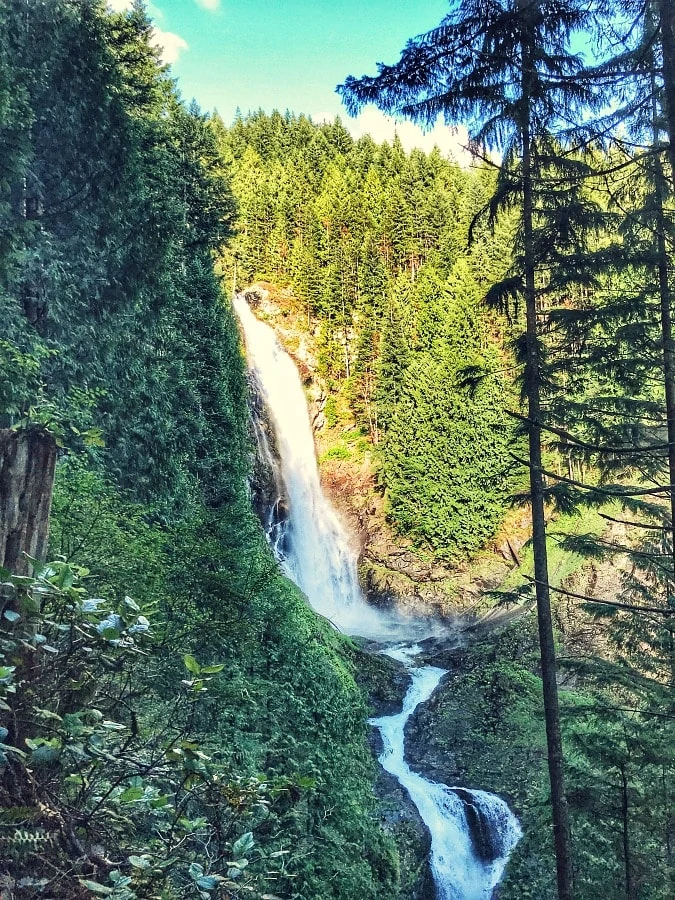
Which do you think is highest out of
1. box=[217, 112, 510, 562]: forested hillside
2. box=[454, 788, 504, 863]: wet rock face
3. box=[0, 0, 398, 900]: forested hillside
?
box=[217, 112, 510, 562]: forested hillside

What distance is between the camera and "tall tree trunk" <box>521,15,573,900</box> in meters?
7.13

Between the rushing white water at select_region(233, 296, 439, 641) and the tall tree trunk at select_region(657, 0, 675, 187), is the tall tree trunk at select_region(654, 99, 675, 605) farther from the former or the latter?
the rushing white water at select_region(233, 296, 439, 641)

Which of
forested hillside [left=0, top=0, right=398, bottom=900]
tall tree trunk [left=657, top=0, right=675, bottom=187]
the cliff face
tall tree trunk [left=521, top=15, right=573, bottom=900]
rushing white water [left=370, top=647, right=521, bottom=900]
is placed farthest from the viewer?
the cliff face

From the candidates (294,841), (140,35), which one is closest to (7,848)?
(294,841)

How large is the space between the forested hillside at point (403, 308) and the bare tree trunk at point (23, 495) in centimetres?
2359

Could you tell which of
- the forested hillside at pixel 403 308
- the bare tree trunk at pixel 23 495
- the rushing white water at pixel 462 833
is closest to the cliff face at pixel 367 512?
the forested hillside at pixel 403 308

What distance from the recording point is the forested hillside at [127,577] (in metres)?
2.15

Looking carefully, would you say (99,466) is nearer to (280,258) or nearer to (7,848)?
(7,848)

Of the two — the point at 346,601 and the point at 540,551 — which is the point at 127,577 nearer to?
the point at 540,551

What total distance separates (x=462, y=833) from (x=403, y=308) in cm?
2620

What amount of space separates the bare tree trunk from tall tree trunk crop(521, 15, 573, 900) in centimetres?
588

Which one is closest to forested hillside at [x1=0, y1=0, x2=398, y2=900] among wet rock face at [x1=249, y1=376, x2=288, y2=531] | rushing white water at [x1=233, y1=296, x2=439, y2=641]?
wet rock face at [x1=249, y1=376, x2=288, y2=531]

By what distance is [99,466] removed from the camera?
977cm

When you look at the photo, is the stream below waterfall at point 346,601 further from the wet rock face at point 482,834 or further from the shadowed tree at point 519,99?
the shadowed tree at point 519,99
